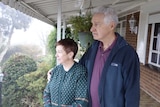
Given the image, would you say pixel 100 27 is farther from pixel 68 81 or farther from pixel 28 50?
pixel 28 50

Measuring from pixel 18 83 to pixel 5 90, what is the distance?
164cm

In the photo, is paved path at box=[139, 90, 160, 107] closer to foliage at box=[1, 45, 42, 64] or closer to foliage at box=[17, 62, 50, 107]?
foliage at box=[17, 62, 50, 107]

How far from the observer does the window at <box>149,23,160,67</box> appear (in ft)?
17.2


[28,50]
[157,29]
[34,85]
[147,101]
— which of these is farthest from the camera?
[28,50]

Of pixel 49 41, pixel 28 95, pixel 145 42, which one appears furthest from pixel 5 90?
pixel 49 41

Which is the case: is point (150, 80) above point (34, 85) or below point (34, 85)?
above

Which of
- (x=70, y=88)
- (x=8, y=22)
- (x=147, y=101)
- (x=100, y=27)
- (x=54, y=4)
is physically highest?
(x=54, y=4)

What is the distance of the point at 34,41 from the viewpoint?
11180 millimetres

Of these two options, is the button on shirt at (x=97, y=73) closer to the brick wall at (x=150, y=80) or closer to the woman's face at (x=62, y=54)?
the woman's face at (x=62, y=54)

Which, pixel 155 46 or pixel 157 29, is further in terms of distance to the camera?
pixel 155 46

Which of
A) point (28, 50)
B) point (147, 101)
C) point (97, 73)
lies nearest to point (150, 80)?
point (147, 101)

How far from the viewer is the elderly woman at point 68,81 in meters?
1.69

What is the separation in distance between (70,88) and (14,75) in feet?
22.5

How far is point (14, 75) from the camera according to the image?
8.16 meters
